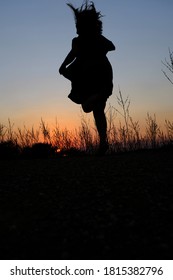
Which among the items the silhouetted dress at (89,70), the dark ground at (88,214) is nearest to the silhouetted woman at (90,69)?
the silhouetted dress at (89,70)

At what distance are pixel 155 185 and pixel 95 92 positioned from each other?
204cm

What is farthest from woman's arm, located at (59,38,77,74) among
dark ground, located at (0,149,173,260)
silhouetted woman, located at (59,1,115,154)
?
dark ground, located at (0,149,173,260)

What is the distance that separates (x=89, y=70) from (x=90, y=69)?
16mm

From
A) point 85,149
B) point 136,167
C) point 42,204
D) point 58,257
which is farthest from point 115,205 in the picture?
point 85,149

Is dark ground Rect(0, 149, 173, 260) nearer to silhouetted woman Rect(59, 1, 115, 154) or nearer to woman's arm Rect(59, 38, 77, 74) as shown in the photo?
silhouetted woman Rect(59, 1, 115, 154)

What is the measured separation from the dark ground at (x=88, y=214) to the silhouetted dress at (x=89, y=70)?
5.01 feet

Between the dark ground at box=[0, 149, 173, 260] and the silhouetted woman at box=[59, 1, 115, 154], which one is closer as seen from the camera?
the dark ground at box=[0, 149, 173, 260]

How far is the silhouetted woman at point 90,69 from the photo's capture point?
390 centimetres

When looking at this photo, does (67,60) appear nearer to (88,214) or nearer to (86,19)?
(86,19)

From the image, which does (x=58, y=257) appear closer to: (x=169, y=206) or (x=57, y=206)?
(x=57, y=206)

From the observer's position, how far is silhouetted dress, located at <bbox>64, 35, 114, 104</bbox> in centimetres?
391

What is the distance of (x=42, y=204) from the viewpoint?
69.8 inches

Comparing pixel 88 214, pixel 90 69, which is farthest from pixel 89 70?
pixel 88 214

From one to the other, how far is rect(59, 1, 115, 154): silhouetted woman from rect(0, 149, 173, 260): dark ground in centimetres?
143
